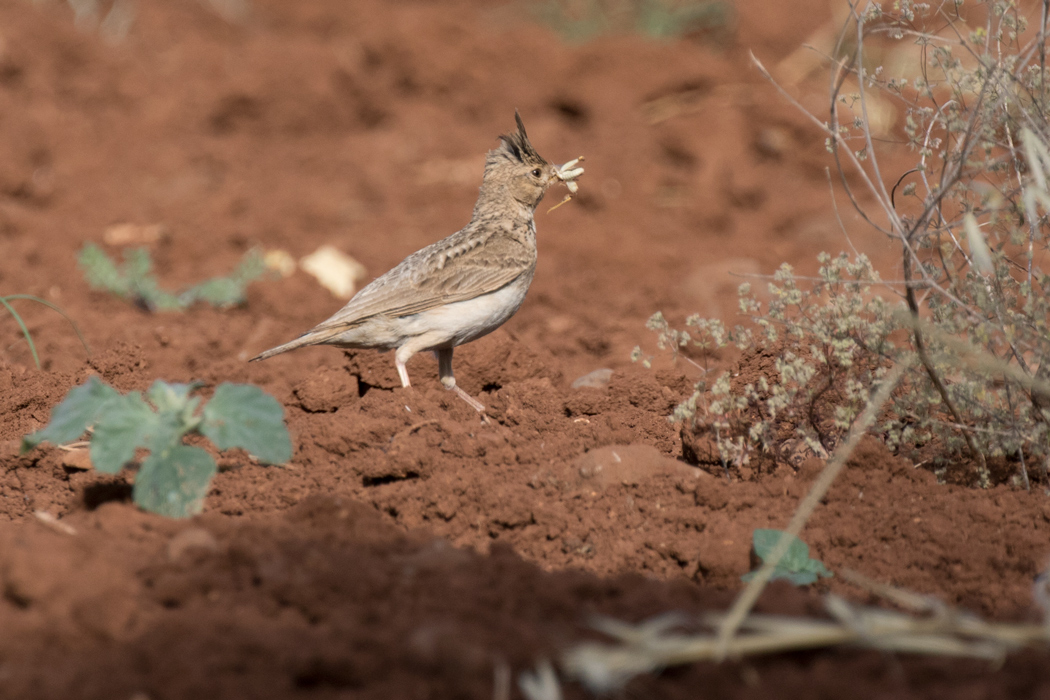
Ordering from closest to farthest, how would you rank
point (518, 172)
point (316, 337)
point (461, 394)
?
point (461, 394) < point (316, 337) < point (518, 172)

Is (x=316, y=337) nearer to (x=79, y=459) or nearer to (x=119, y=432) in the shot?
(x=79, y=459)

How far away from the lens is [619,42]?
465 inches

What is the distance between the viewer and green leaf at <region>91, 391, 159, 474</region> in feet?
10.1

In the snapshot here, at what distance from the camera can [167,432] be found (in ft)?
10.4

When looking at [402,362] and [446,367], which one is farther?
[446,367]

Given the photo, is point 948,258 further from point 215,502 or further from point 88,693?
point 88,693

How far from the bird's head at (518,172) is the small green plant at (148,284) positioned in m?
2.21

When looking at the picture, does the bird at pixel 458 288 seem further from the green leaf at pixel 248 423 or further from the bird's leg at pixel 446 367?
the green leaf at pixel 248 423

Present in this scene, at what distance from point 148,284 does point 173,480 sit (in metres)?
4.31

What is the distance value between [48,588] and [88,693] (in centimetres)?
46

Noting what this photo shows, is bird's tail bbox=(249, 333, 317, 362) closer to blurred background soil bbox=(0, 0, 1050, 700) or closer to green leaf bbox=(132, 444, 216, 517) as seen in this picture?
blurred background soil bbox=(0, 0, 1050, 700)

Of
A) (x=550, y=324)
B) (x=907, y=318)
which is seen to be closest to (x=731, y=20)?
(x=550, y=324)

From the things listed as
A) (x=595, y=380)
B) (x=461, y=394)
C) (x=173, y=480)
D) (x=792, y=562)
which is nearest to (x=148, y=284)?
(x=461, y=394)

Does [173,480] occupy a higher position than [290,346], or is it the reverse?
[290,346]
